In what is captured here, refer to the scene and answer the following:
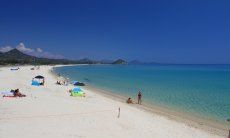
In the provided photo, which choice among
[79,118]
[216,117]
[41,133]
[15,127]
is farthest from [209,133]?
[15,127]

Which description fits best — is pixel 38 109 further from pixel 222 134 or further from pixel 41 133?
pixel 222 134

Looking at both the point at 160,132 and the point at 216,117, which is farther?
the point at 216,117

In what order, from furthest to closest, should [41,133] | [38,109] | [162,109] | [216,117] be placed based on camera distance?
[162,109]
[216,117]
[38,109]
[41,133]

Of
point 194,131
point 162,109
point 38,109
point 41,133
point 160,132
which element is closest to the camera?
point 41,133

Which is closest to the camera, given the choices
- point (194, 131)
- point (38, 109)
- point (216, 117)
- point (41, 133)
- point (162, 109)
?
point (41, 133)

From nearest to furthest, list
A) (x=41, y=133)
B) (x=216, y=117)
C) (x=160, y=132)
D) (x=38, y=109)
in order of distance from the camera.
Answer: (x=41, y=133) → (x=160, y=132) → (x=38, y=109) → (x=216, y=117)

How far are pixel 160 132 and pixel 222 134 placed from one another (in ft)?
15.3

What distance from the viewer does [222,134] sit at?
663 inches

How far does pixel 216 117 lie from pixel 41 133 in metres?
15.2

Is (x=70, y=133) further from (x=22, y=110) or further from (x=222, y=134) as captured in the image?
(x=222, y=134)

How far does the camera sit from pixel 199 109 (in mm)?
25422

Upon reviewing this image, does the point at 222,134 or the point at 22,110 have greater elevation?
the point at 22,110

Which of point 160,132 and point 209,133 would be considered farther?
point 209,133

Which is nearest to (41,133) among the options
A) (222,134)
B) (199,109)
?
(222,134)
